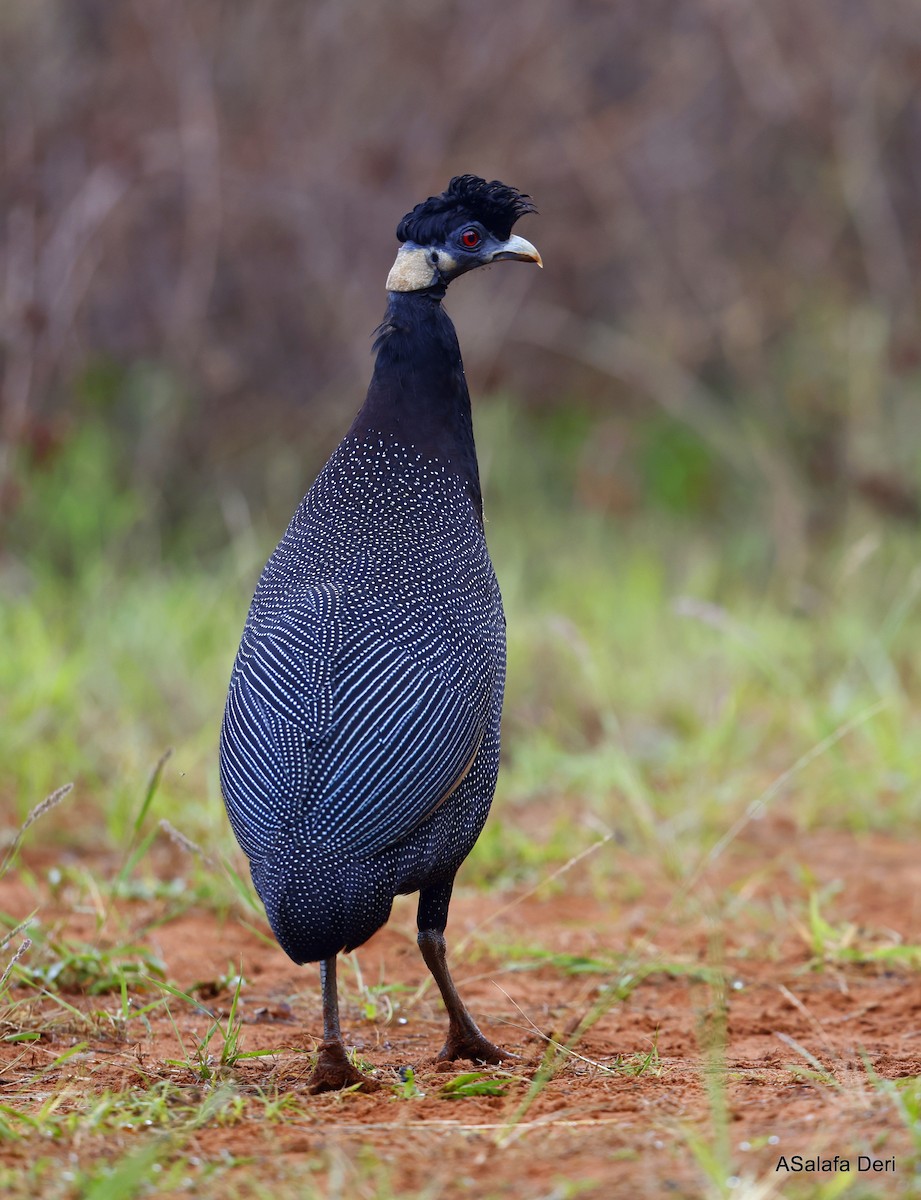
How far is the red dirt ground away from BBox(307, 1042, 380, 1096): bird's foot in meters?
0.05

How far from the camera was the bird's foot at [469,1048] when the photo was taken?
10.1 ft

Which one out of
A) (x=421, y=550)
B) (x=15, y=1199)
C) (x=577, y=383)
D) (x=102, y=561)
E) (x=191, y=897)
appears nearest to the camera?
(x=15, y=1199)

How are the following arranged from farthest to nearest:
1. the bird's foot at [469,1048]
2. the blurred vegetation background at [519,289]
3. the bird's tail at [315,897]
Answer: the blurred vegetation background at [519,289] < the bird's foot at [469,1048] < the bird's tail at [315,897]

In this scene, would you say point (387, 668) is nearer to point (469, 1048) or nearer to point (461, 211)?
point (469, 1048)

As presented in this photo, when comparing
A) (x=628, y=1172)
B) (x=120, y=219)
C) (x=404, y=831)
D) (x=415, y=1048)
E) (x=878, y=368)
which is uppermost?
(x=120, y=219)

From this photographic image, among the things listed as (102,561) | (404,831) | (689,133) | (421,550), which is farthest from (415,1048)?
(689,133)

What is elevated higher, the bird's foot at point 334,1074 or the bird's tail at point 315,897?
the bird's tail at point 315,897

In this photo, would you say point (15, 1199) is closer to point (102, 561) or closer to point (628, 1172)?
point (628, 1172)

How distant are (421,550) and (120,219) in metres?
6.08

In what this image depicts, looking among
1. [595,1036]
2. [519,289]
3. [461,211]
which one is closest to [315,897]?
[595,1036]

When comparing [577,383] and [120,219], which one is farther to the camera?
[577,383]

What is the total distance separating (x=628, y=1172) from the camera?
2141mm

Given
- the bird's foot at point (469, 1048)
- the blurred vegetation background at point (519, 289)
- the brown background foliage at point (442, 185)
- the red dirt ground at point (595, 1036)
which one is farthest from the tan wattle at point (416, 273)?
the brown background foliage at point (442, 185)

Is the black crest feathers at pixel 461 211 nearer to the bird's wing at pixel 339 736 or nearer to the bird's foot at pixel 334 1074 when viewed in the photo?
the bird's wing at pixel 339 736
